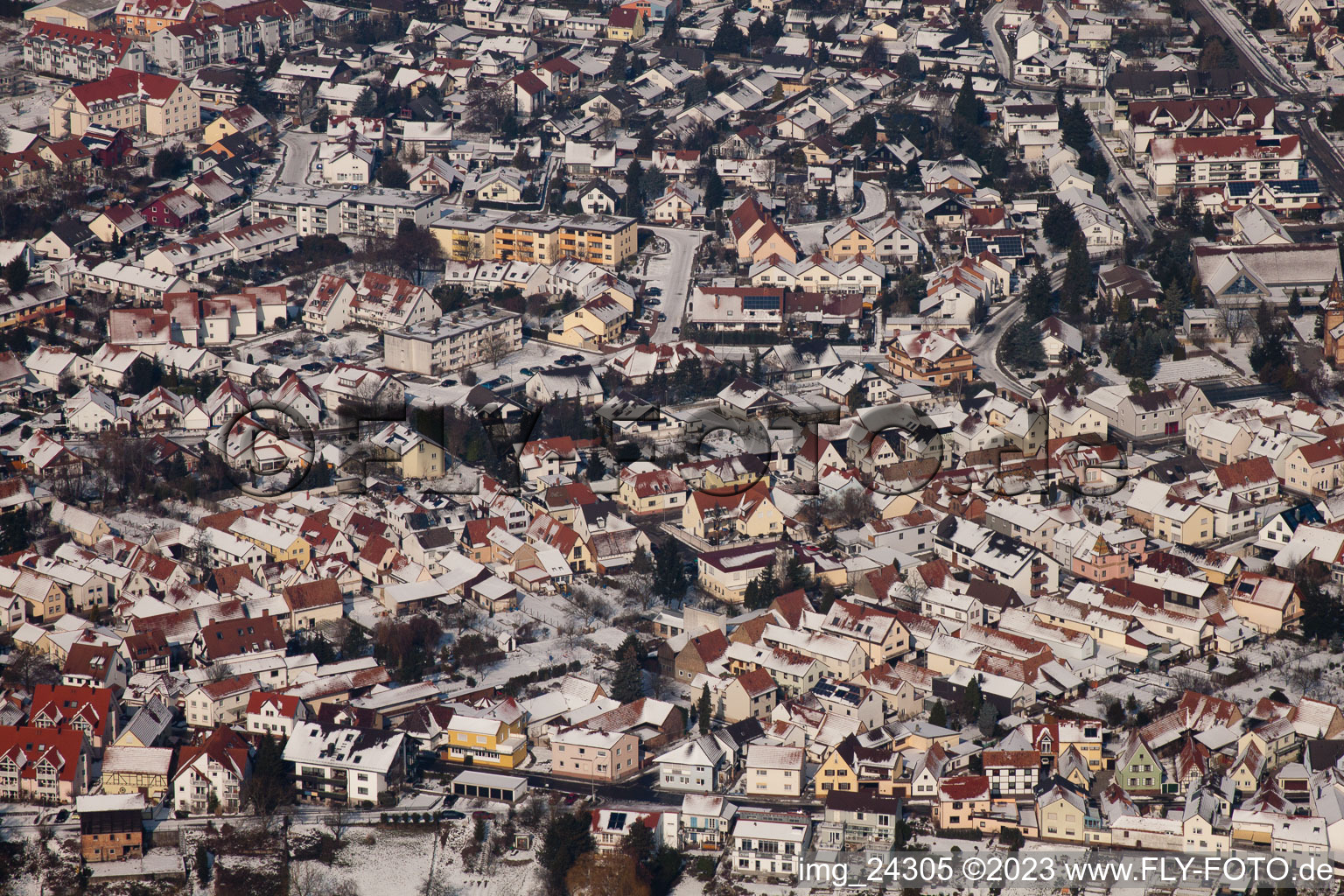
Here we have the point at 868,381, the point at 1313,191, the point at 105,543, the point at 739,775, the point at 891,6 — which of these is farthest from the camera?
the point at 891,6

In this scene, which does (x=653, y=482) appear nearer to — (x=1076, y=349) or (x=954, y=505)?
(x=954, y=505)

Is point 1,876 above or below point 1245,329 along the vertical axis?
below

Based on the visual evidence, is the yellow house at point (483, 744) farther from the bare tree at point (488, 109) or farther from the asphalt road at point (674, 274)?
the bare tree at point (488, 109)

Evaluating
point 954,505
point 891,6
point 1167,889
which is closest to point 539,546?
point 954,505

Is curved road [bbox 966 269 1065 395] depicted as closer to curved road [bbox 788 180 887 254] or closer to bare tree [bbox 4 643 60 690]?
curved road [bbox 788 180 887 254]

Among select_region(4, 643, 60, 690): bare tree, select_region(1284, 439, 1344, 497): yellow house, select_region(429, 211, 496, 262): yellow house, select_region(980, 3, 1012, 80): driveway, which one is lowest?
select_region(4, 643, 60, 690): bare tree

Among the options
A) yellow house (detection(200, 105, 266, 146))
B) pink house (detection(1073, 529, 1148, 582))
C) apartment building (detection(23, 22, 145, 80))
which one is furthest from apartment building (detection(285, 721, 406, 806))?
apartment building (detection(23, 22, 145, 80))

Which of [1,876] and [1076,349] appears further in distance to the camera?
[1076,349]
